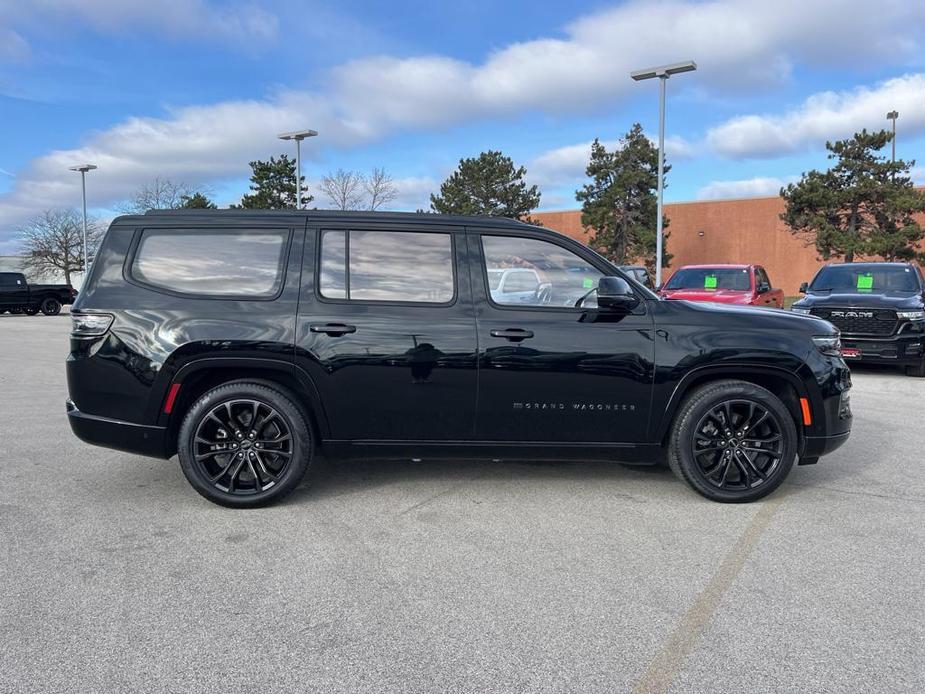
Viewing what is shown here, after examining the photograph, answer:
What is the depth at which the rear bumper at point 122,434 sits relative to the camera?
4289mm

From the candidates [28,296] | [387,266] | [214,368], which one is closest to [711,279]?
[387,266]

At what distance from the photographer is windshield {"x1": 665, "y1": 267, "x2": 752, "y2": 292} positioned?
44.2 feet

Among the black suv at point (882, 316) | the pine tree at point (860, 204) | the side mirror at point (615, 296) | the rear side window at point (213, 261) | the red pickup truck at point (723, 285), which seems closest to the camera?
the side mirror at point (615, 296)

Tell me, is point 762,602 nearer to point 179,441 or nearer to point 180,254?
point 179,441

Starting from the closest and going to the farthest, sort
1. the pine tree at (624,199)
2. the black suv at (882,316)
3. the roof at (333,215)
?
the roof at (333,215), the black suv at (882,316), the pine tree at (624,199)

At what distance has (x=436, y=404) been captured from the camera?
432cm

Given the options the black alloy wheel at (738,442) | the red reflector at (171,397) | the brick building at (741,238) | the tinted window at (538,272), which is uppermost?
the brick building at (741,238)

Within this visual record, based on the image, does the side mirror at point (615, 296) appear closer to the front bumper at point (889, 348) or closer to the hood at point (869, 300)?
the front bumper at point (889, 348)

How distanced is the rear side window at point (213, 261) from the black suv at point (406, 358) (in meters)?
0.01

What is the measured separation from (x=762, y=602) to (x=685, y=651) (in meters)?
0.63

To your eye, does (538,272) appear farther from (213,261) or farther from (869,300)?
(869,300)

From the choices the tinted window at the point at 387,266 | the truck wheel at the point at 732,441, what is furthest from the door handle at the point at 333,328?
the truck wheel at the point at 732,441

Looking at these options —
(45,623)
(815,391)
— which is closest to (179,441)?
(45,623)

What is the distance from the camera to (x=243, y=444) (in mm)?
4320
